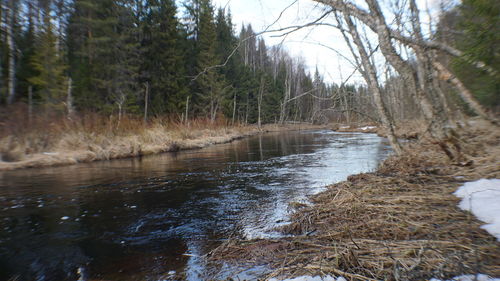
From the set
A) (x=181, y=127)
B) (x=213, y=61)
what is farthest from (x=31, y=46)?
(x=213, y=61)

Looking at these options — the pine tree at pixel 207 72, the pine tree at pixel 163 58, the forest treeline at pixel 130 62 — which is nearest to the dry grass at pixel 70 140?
the forest treeline at pixel 130 62

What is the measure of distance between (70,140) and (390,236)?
36.7ft

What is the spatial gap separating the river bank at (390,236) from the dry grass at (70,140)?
8.97 meters

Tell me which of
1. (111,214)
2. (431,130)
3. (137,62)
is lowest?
(111,214)

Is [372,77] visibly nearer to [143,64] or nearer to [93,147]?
[93,147]

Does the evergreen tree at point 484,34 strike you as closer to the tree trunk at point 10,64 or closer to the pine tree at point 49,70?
the pine tree at point 49,70

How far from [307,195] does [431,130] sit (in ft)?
7.52

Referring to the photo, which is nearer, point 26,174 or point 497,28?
point 497,28

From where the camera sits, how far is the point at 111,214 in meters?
4.03

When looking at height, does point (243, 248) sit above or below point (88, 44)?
below

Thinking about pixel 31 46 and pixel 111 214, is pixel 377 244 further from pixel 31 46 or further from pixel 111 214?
pixel 31 46

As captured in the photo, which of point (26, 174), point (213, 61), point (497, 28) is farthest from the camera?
point (213, 61)

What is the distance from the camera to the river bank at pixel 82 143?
8.67 metres

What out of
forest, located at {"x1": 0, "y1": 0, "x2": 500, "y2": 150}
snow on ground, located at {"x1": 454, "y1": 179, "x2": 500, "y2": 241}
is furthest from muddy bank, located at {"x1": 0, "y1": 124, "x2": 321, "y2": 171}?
snow on ground, located at {"x1": 454, "y1": 179, "x2": 500, "y2": 241}
